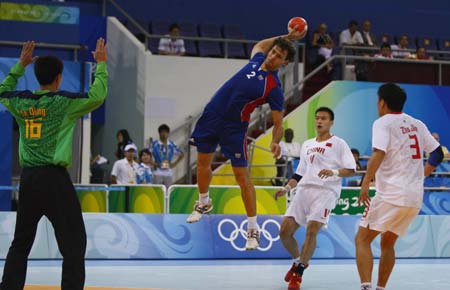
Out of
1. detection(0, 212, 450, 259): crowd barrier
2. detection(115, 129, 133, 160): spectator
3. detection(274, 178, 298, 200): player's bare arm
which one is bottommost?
detection(0, 212, 450, 259): crowd barrier

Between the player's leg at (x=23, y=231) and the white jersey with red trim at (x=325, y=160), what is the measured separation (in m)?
4.79

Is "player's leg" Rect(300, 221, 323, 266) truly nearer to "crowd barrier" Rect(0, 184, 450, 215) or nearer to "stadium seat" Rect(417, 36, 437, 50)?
"crowd barrier" Rect(0, 184, 450, 215)

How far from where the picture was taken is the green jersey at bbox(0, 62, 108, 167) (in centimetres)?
845

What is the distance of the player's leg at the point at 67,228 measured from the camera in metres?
8.39

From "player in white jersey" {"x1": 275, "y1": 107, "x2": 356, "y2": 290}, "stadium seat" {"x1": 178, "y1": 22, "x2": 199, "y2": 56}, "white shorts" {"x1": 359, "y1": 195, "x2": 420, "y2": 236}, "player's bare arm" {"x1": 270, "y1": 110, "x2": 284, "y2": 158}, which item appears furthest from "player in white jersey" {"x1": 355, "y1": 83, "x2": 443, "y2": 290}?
"stadium seat" {"x1": 178, "y1": 22, "x2": 199, "y2": 56}

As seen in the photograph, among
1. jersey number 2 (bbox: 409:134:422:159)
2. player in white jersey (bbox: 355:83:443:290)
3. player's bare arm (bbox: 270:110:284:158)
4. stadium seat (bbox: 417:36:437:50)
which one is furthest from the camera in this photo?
stadium seat (bbox: 417:36:437:50)

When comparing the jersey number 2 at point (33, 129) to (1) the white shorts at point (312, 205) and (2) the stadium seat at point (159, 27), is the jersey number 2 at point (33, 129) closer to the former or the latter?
(1) the white shorts at point (312, 205)

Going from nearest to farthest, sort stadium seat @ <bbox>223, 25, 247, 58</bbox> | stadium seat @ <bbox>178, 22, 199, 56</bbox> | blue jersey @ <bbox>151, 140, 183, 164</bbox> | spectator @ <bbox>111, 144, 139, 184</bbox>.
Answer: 1. spectator @ <bbox>111, 144, 139, 184</bbox>
2. blue jersey @ <bbox>151, 140, 183, 164</bbox>
3. stadium seat @ <bbox>178, 22, 199, 56</bbox>
4. stadium seat @ <bbox>223, 25, 247, 58</bbox>

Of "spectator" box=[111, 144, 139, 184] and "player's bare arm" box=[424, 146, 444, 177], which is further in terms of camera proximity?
"spectator" box=[111, 144, 139, 184]

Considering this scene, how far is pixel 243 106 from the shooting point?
1122cm

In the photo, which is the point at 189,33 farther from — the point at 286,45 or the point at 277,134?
the point at 277,134

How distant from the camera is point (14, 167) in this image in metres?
25.1

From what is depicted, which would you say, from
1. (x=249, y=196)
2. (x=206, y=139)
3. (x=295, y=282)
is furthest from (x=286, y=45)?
(x=295, y=282)

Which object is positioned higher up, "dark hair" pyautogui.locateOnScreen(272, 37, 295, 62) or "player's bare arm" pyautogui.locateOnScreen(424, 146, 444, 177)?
"dark hair" pyautogui.locateOnScreen(272, 37, 295, 62)
